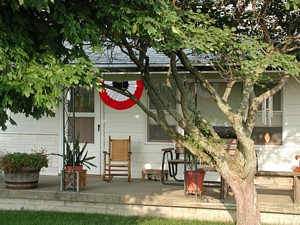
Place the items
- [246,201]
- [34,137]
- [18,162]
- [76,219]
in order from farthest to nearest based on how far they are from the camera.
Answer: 1. [34,137]
2. [18,162]
3. [76,219]
4. [246,201]

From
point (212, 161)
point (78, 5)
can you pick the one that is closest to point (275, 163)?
point (212, 161)

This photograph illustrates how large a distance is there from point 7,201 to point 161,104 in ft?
11.9

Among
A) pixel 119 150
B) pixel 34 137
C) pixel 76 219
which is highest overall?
pixel 34 137

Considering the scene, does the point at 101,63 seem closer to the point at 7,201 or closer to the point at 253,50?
the point at 7,201

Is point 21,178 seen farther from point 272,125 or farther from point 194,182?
point 272,125

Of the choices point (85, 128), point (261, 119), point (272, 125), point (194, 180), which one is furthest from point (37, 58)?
point (85, 128)

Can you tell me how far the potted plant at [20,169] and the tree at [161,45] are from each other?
2949 mm

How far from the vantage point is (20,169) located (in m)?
8.86

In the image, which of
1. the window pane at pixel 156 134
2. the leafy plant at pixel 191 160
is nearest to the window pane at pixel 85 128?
the window pane at pixel 156 134

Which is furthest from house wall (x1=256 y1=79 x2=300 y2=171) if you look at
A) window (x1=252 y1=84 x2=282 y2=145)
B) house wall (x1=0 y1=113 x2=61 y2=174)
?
house wall (x1=0 y1=113 x2=61 y2=174)

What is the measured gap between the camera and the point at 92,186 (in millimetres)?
9391

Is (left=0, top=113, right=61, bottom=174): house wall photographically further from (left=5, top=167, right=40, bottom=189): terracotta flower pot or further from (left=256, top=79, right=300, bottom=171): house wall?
(left=256, top=79, right=300, bottom=171): house wall

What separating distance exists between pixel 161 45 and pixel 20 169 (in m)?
4.38

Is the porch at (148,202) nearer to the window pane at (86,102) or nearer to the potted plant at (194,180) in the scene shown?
the potted plant at (194,180)
